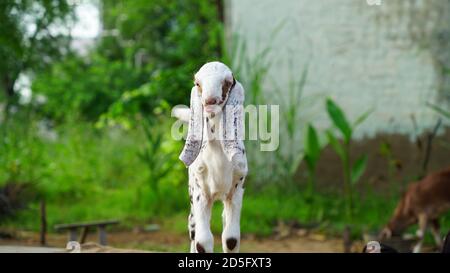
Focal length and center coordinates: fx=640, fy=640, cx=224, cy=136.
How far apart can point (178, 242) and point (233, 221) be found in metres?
3.56

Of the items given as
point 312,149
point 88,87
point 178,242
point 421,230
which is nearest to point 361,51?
point 312,149

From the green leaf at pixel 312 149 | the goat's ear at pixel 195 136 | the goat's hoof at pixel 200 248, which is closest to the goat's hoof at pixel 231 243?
the goat's hoof at pixel 200 248

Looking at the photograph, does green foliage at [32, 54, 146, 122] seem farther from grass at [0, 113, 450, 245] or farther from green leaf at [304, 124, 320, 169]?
green leaf at [304, 124, 320, 169]

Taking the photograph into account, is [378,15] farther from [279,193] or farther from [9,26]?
[9,26]

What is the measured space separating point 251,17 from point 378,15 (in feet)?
4.99

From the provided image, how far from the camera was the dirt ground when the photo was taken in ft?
19.0

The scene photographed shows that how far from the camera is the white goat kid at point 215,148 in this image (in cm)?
252

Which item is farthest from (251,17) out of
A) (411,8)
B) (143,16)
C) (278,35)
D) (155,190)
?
(143,16)

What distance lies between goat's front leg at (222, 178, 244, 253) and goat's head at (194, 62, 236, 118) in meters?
0.36

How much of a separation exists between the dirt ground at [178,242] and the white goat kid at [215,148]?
2944mm

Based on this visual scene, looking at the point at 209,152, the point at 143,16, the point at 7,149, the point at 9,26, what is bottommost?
the point at 209,152

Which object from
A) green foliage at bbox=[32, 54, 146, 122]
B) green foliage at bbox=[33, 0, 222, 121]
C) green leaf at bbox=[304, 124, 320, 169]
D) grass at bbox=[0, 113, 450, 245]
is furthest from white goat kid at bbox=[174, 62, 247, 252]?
green foliage at bbox=[32, 54, 146, 122]

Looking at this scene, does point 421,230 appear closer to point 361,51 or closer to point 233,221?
point 361,51
